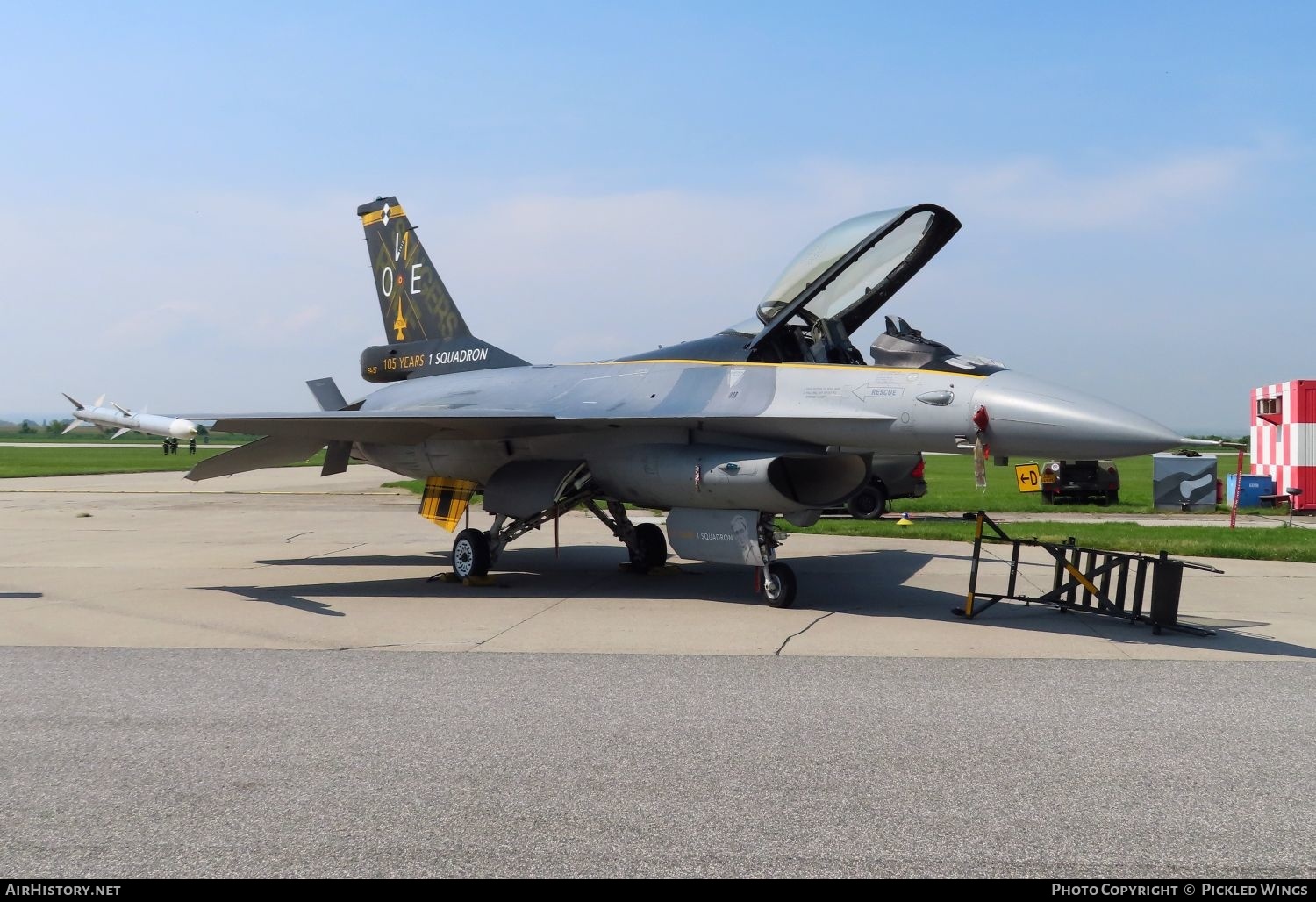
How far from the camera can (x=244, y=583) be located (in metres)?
11.1

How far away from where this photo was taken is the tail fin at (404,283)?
14148 millimetres

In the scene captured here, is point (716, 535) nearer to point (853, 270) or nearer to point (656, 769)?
point (853, 270)

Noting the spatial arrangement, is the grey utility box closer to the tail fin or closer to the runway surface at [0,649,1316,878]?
the tail fin

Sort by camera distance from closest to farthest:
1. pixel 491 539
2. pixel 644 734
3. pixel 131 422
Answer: pixel 644 734 < pixel 491 539 < pixel 131 422

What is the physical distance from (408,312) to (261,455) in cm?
319

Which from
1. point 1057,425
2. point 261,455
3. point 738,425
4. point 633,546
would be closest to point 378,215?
point 261,455

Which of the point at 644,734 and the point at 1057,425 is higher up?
the point at 1057,425

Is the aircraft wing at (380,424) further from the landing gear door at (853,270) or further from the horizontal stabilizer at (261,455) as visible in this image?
the landing gear door at (853,270)

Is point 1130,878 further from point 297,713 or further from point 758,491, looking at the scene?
point 758,491

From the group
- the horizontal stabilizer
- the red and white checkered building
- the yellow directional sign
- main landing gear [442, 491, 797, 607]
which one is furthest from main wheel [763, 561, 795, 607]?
the yellow directional sign

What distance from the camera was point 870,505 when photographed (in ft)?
66.5

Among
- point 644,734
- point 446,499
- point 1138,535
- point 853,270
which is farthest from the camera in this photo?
point 1138,535

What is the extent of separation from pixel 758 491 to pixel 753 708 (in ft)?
12.0
